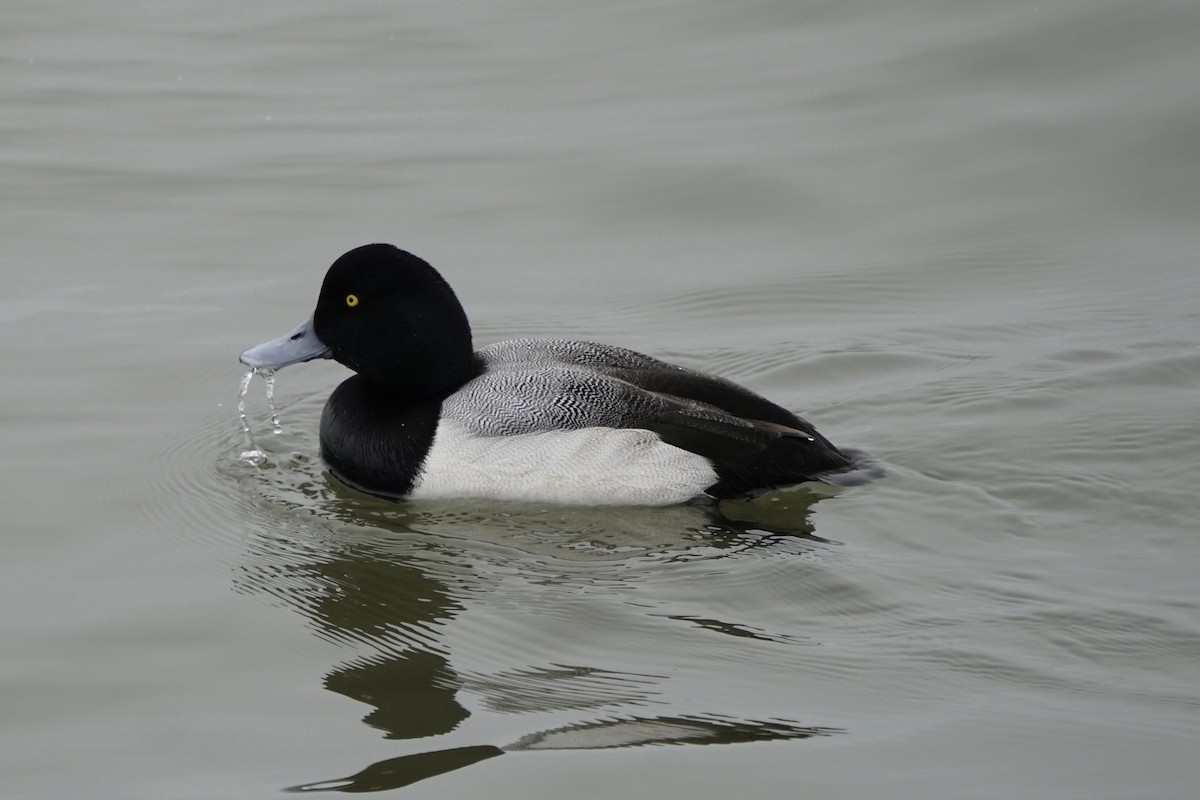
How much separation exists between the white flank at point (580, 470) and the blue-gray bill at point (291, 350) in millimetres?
856

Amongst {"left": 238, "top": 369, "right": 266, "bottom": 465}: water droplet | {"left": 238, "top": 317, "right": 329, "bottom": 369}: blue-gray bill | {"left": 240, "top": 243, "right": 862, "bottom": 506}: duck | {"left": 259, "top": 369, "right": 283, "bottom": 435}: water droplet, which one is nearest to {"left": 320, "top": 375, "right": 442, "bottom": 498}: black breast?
{"left": 240, "top": 243, "right": 862, "bottom": 506}: duck

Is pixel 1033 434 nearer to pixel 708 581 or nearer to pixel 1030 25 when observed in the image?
pixel 708 581

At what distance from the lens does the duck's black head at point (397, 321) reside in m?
6.81

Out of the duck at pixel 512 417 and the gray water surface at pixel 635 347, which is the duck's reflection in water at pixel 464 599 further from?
the duck at pixel 512 417

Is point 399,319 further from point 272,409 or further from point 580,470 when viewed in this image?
point 272,409

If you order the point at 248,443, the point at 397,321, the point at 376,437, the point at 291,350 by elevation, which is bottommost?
the point at 248,443

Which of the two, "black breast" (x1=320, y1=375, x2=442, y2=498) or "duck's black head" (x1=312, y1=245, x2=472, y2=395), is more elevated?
"duck's black head" (x1=312, y1=245, x2=472, y2=395)

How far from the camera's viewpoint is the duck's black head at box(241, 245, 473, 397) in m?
6.81

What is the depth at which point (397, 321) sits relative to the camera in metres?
6.83

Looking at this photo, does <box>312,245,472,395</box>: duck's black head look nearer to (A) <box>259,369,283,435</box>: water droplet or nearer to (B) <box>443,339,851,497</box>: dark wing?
(B) <box>443,339,851,497</box>: dark wing

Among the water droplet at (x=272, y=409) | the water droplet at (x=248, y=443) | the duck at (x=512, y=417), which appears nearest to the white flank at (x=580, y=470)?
the duck at (x=512, y=417)

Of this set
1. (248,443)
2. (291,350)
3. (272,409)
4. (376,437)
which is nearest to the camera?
(376,437)

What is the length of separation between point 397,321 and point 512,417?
669 millimetres

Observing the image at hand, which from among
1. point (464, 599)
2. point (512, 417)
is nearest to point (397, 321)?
point (512, 417)
